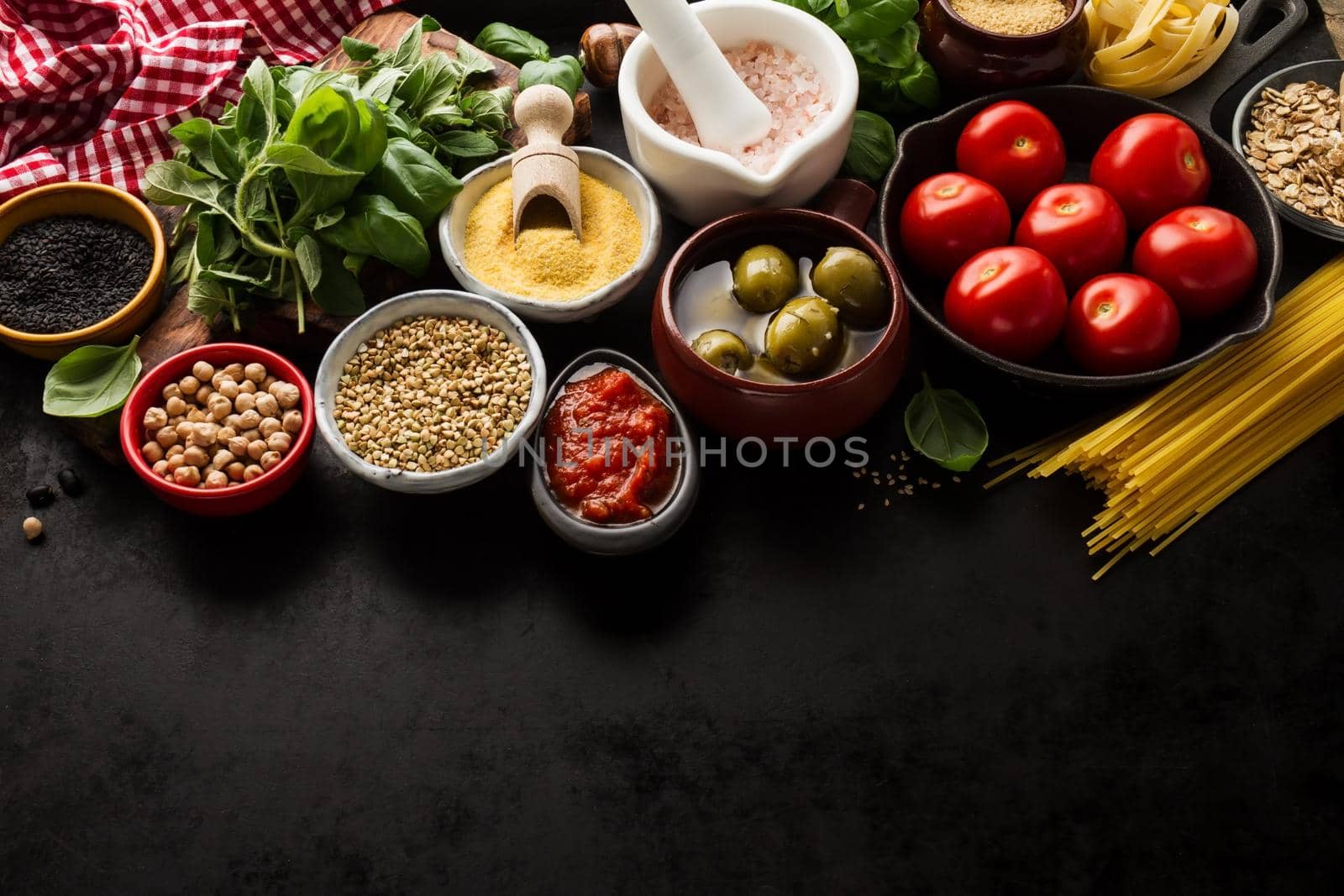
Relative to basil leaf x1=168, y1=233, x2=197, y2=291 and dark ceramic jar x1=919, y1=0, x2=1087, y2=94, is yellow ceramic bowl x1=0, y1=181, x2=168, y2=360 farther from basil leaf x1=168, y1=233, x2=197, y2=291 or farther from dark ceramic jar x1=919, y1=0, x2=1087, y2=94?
dark ceramic jar x1=919, y1=0, x2=1087, y2=94

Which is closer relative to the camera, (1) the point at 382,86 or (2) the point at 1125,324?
(2) the point at 1125,324

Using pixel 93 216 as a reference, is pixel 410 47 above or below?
above

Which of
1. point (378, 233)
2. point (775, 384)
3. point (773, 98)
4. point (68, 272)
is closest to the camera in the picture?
point (775, 384)

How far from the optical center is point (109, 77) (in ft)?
6.52

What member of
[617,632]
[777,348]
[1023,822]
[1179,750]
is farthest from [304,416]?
[1179,750]

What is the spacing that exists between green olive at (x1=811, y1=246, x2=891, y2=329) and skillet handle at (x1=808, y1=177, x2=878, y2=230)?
16 cm

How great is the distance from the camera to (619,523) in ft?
5.25

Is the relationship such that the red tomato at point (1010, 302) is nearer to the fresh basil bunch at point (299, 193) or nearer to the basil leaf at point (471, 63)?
the fresh basil bunch at point (299, 193)

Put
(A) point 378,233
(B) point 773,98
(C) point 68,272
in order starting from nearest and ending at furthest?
1. (A) point 378,233
2. (C) point 68,272
3. (B) point 773,98

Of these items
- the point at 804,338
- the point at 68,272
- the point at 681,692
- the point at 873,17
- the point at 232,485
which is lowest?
the point at 681,692

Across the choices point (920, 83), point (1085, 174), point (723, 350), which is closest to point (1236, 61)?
point (1085, 174)

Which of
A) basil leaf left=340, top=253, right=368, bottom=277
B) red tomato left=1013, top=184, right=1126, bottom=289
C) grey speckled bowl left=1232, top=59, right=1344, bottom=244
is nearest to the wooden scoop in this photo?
basil leaf left=340, top=253, right=368, bottom=277

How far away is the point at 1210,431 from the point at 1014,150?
1.82 ft

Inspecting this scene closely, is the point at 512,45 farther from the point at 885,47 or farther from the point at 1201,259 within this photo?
the point at 1201,259
